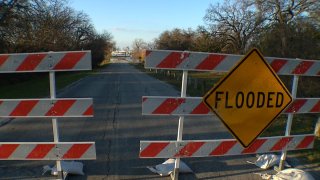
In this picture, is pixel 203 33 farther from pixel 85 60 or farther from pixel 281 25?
pixel 85 60

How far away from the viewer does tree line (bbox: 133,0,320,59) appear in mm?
19094

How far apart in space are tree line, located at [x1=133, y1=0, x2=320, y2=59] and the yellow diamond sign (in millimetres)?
14506

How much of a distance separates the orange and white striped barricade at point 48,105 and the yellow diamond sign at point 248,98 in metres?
1.82

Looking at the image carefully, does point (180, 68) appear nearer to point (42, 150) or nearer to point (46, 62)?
point (46, 62)

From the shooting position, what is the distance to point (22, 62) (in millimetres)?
5180

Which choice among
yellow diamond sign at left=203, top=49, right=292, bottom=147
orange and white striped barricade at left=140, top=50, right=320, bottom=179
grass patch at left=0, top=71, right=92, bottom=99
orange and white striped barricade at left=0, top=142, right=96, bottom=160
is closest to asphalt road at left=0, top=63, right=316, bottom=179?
orange and white striped barricade at left=0, top=142, right=96, bottom=160

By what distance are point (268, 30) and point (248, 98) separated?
58.9 feet

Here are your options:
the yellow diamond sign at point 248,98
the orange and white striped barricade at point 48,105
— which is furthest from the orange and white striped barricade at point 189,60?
the orange and white striped barricade at point 48,105

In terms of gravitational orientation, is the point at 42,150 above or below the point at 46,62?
below

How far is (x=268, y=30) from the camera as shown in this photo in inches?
845

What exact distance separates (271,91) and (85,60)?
2444mm

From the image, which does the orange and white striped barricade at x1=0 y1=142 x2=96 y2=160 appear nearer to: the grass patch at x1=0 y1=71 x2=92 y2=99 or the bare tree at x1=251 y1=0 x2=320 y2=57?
the grass patch at x1=0 y1=71 x2=92 y2=99

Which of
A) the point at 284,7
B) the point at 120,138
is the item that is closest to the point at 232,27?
the point at 284,7

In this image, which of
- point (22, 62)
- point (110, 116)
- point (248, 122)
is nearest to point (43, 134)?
point (110, 116)
